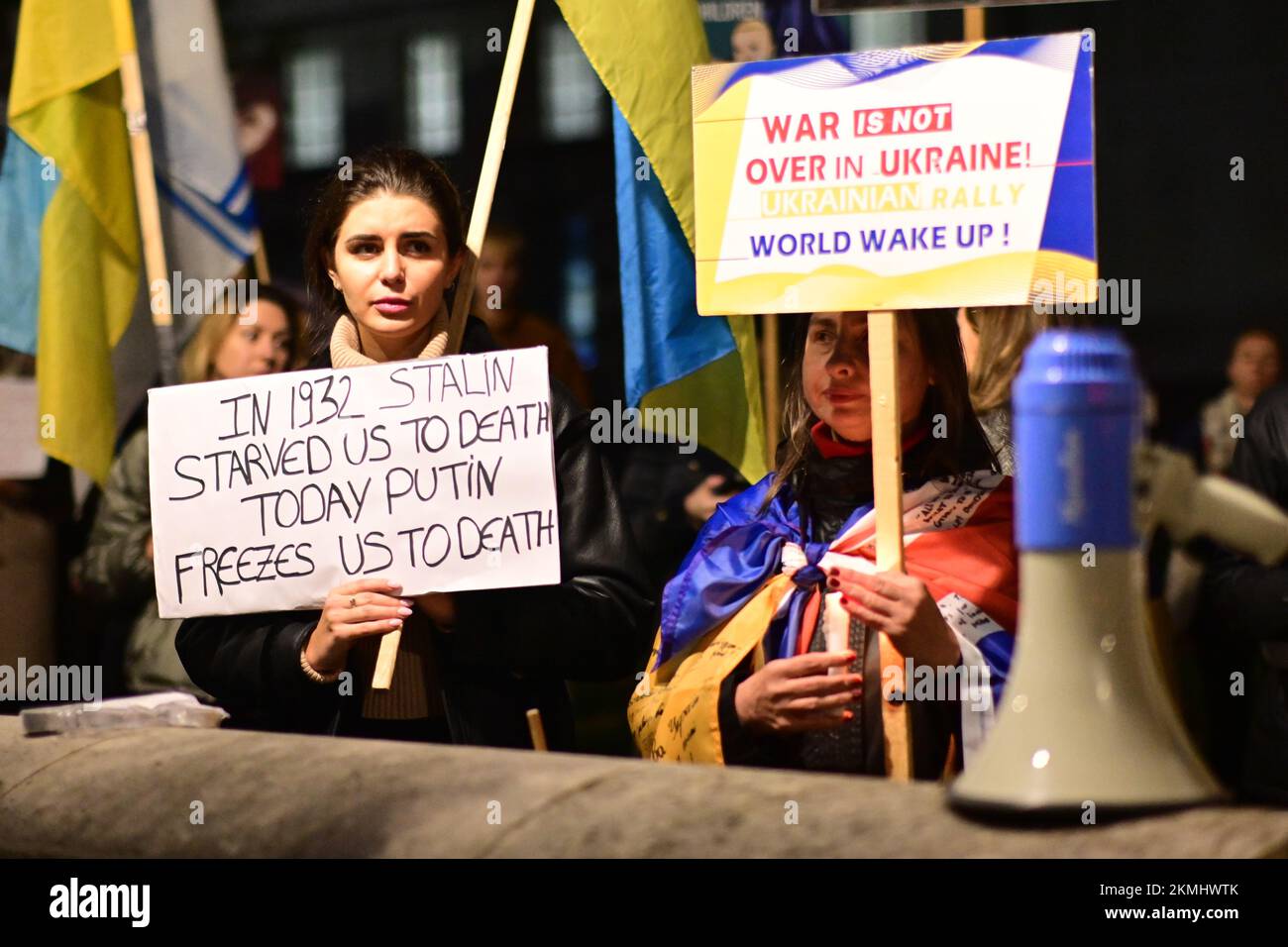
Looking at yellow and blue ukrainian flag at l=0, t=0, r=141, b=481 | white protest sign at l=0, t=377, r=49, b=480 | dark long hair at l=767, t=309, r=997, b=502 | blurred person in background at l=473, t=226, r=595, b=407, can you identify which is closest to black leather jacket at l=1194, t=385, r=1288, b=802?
dark long hair at l=767, t=309, r=997, b=502

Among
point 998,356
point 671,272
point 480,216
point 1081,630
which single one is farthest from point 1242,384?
point 1081,630

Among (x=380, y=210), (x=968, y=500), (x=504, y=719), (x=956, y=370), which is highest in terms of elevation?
(x=380, y=210)

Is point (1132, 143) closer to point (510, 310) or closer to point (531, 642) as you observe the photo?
point (510, 310)

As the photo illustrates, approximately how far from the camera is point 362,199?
135 inches

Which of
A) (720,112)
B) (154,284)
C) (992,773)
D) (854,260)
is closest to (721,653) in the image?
(854,260)

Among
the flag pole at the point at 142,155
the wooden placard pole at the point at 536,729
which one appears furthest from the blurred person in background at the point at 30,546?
the wooden placard pole at the point at 536,729

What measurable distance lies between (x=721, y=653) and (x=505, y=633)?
0.39 meters

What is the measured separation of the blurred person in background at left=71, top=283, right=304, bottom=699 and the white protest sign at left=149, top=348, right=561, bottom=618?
1.84 m

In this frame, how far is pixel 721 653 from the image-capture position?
10.5 ft

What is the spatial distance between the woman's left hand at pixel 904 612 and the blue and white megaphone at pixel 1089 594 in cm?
100

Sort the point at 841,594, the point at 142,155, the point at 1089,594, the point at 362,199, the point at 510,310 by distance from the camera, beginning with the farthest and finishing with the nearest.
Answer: the point at 510,310 < the point at 142,155 < the point at 362,199 < the point at 841,594 < the point at 1089,594

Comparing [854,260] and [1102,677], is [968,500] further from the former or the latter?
[1102,677]

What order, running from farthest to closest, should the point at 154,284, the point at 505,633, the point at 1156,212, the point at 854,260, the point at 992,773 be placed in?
the point at 1156,212, the point at 154,284, the point at 505,633, the point at 854,260, the point at 992,773

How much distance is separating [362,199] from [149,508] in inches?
96.1
